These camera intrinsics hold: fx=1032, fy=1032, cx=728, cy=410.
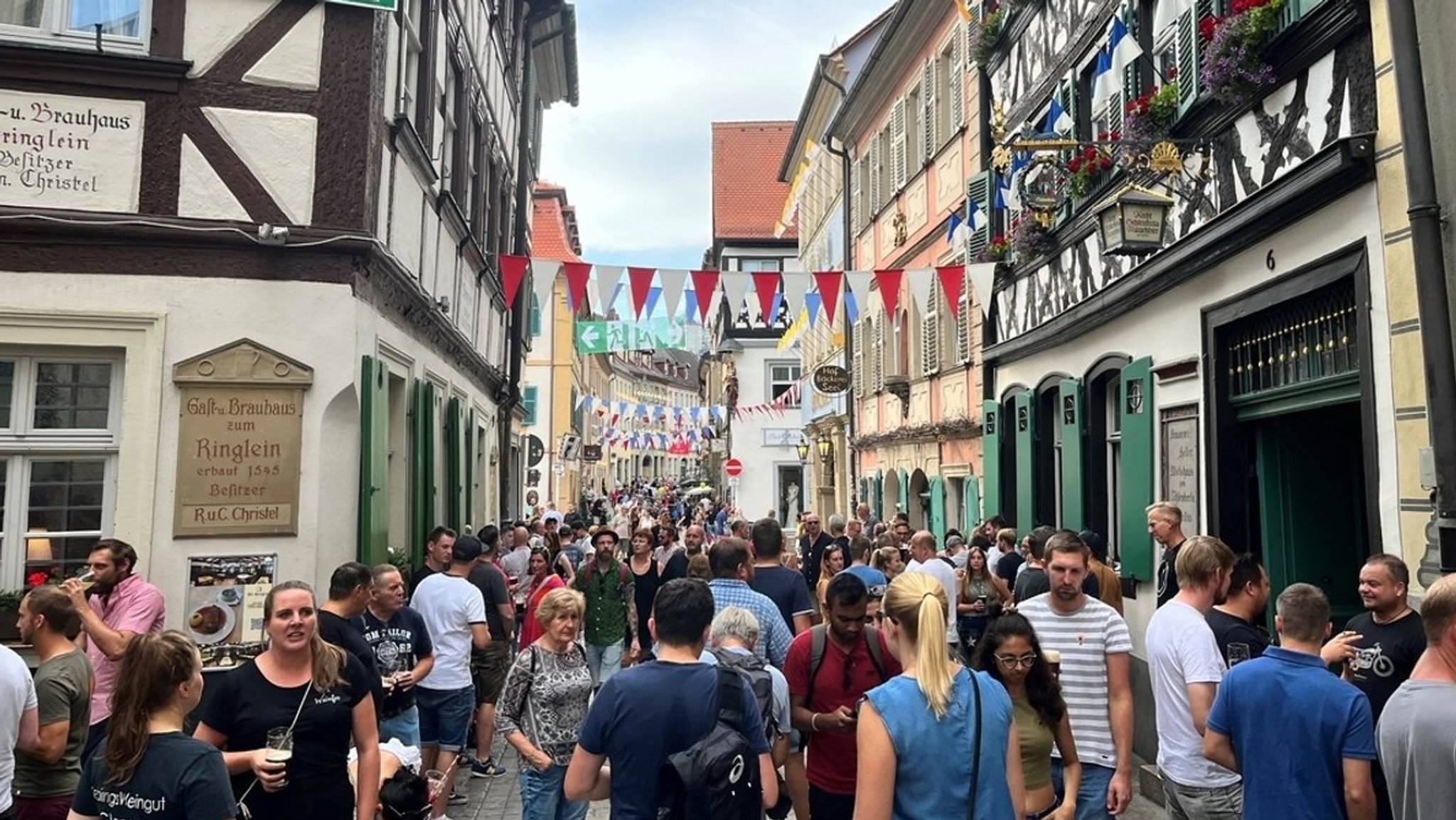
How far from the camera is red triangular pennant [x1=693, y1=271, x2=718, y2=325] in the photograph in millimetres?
12078

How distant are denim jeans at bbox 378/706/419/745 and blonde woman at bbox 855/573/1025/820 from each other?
3636 mm

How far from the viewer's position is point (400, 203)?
8391 mm

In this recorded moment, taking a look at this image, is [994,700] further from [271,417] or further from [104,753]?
[271,417]

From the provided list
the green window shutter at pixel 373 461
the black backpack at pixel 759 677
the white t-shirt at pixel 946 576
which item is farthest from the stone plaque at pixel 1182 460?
the green window shutter at pixel 373 461

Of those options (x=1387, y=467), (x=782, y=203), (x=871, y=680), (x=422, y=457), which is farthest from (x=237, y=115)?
(x=782, y=203)

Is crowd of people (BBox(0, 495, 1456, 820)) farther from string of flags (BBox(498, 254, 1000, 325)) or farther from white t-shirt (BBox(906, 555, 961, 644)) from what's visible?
string of flags (BBox(498, 254, 1000, 325))

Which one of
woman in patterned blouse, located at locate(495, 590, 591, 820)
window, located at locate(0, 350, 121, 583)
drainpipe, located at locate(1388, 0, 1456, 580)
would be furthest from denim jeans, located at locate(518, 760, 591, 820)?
drainpipe, located at locate(1388, 0, 1456, 580)

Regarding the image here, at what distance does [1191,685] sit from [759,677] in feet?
5.53

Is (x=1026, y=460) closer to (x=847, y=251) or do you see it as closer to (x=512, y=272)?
(x=512, y=272)

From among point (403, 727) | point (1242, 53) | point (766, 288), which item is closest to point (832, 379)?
point (766, 288)

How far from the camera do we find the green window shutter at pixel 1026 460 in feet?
38.4

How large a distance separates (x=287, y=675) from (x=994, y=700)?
244 cm

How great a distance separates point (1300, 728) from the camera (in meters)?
3.42

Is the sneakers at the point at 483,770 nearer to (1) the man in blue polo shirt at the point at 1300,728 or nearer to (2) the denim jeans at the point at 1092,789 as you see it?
(2) the denim jeans at the point at 1092,789
